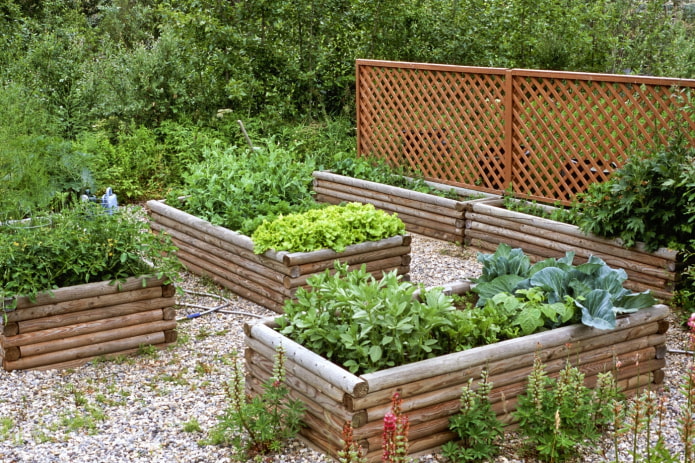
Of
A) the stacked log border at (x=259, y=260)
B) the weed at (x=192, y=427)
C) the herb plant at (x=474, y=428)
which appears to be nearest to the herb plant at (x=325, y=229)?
the stacked log border at (x=259, y=260)

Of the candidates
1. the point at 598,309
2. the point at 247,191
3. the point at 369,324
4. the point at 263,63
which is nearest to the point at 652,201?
the point at 598,309

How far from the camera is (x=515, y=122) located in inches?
320

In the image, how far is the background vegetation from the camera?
33.6ft

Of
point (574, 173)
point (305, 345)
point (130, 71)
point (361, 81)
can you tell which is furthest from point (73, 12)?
point (305, 345)

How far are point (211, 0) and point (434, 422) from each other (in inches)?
319

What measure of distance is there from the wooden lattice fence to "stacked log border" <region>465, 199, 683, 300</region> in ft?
1.95

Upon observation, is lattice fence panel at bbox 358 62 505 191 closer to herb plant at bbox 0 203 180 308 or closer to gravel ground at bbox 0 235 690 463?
gravel ground at bbox 0 235 690 463

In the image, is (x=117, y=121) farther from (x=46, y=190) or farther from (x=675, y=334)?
(x=675, y=334)

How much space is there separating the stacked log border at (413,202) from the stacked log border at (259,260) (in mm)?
1482

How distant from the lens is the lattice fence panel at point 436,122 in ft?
27.6

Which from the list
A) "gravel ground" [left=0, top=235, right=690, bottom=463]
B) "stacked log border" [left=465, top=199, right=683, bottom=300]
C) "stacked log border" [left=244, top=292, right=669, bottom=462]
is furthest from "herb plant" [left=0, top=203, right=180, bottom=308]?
"stacked log border" [left=465, top=199, right=683, bottom=300]

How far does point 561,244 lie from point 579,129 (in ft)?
4.31

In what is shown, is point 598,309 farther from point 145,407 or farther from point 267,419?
point 145,407

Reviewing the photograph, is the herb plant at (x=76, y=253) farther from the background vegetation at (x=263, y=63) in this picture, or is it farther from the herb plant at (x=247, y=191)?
the background vegetation at (x=263, y=63)
